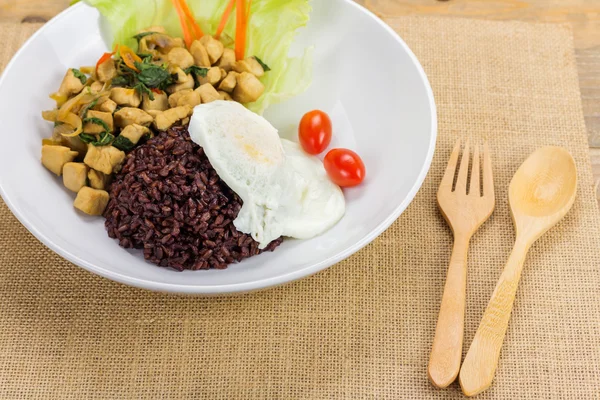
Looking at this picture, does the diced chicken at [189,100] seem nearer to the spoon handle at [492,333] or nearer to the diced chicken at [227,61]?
the diced chicken at [227,61]

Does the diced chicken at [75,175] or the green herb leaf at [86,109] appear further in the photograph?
the green herb leaf at [86,109]

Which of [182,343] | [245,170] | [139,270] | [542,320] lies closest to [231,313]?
[182,343]

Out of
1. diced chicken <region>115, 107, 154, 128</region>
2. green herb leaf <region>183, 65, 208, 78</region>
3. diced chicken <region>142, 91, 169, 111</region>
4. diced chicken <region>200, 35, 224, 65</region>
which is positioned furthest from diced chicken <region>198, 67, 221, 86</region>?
diced chicken <region>115, 107, 154, 128</region>

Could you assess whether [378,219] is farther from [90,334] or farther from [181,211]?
[90,334]

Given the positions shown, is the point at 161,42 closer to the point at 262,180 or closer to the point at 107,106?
the point at 107,106

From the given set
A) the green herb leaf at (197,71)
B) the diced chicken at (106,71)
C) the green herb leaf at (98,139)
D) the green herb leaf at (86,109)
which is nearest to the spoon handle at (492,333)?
the green herb leaf at (197,71)

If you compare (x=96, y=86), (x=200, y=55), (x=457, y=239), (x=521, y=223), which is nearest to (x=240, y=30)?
(x=200, y=55)

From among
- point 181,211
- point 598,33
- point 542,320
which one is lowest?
point 542,320
